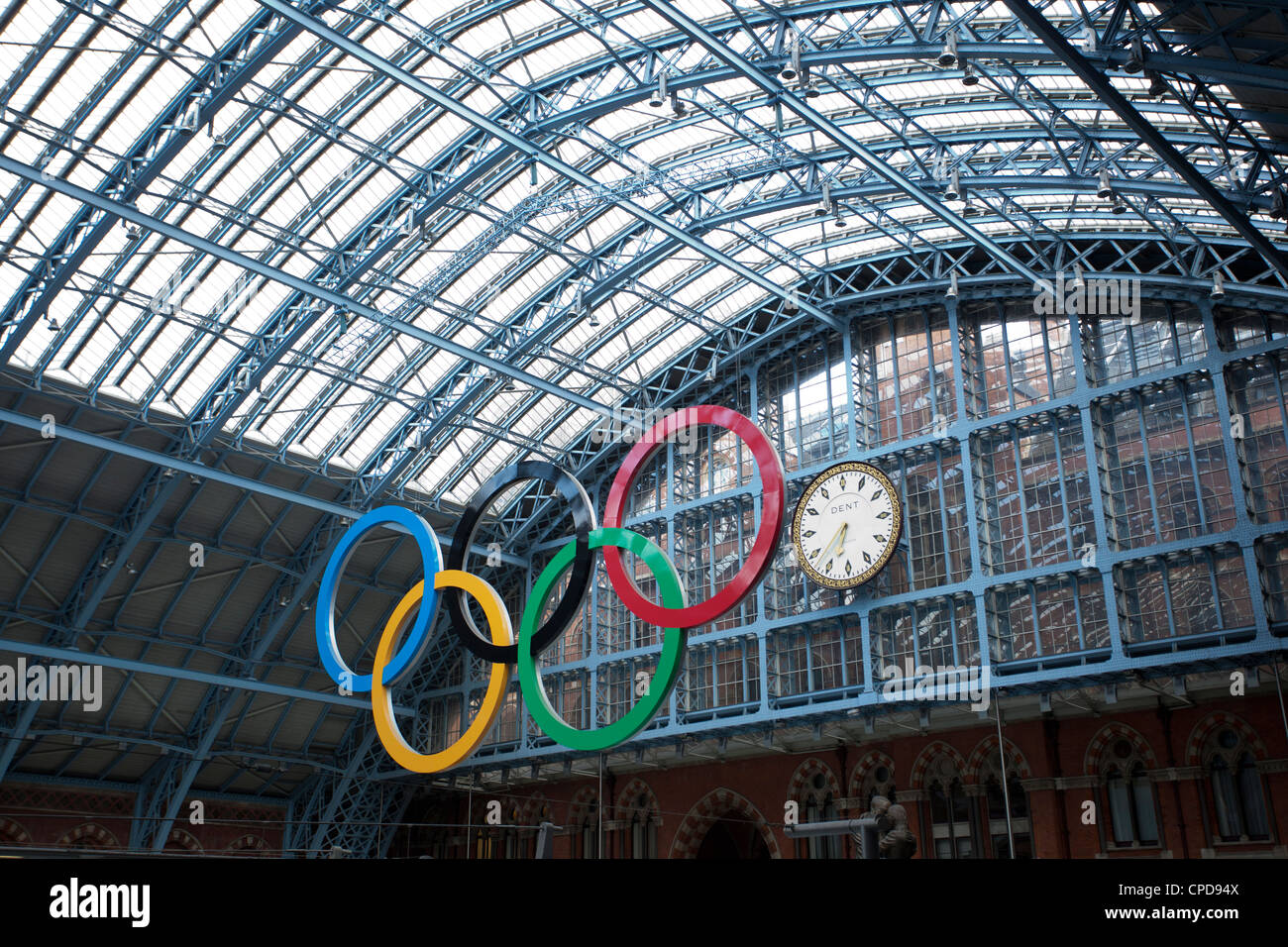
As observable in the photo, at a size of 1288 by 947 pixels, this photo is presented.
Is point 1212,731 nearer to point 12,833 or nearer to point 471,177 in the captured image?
point 471,177

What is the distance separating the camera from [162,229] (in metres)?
30.0

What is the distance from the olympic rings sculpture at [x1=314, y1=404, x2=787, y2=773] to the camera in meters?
23.1

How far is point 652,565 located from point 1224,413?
18.7m

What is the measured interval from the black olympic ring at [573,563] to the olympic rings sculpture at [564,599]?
3cm

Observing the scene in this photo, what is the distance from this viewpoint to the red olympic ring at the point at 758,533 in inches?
904

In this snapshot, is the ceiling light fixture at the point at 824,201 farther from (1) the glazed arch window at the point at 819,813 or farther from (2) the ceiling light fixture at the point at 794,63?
(1) the glazed arch window at the point at 819,813

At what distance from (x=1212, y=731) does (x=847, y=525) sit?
12.2 metres

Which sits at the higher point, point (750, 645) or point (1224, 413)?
point (1224, 413)

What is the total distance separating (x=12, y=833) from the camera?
41.5 m

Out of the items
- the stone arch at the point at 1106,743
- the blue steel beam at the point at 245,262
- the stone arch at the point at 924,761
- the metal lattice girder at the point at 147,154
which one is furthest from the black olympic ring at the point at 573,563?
the stone arch at the point at 1106,743

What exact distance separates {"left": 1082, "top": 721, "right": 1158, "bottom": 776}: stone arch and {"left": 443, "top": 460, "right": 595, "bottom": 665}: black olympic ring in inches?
688
